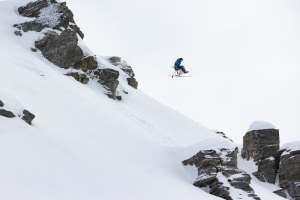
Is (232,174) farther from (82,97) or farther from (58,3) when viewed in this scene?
(58,3)

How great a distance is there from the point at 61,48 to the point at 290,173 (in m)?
25.3

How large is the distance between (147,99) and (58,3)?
583 inches

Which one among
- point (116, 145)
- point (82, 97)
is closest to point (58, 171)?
point (116, 145)

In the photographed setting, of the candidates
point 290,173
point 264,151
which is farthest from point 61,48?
point 290,173

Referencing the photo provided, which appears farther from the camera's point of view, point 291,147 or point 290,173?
point 291,147

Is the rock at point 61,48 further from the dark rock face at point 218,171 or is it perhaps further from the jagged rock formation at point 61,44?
the dark rock face at point 218,171

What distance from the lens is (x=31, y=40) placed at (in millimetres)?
43062


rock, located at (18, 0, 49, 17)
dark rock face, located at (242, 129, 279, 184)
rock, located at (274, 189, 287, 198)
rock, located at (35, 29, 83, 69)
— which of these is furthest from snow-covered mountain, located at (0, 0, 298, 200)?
rock, located at (18, 0, 49, 17)

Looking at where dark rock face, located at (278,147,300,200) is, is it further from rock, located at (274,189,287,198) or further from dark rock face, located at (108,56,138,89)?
dark rock face, located at (108,56,138,89)

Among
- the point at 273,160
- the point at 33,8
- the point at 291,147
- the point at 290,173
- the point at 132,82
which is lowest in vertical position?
the point at 290,173

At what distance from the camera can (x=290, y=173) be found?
2872 cm

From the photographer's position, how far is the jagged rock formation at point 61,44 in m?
42.4

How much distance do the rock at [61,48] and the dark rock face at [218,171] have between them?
21467mm

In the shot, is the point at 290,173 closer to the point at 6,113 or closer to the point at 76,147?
the point at 76,147
